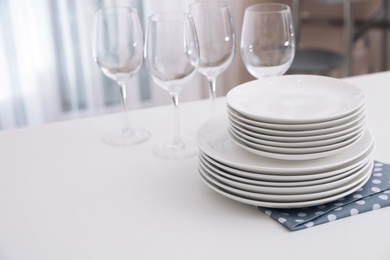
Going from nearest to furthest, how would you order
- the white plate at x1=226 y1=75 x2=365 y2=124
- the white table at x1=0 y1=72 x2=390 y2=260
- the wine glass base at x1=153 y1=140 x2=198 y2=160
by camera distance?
the white table at x1=0 y1=72 x2=390 y2=260 → the white plate at x1=226 y1=75 x2=365 y2=124 → the wine glass base at x1=153 y1=140 x2=198 y2=160

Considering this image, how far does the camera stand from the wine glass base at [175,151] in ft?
3.40

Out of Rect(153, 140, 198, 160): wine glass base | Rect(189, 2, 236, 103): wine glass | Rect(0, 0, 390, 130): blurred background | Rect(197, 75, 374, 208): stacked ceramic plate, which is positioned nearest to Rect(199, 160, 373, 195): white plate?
Rect(197, 75, 374, 208): stacked ceramic plate

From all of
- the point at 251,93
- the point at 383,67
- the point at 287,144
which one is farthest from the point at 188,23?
the point at 383,67

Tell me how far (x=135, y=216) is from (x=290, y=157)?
0.22m

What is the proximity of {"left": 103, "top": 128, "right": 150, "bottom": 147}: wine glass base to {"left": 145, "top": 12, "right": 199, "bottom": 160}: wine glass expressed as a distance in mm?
165

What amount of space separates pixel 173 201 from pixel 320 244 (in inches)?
8.9

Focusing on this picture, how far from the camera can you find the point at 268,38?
105cm

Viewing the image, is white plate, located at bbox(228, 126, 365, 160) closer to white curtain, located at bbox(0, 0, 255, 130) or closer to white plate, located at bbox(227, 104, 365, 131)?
white plate, located at bbox(227, 104, 365, 131)

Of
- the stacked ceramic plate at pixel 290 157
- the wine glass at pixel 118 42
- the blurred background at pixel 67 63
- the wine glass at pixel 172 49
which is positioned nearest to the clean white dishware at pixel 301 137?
the stacked ceramic plate at pixel 290 157

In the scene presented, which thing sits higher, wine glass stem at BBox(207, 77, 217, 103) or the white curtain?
wine glass stem at BBox(207, 77, 217, 103)

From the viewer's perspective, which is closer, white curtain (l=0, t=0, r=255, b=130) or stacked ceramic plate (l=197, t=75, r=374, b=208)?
stacked ceramic plate (l=197, t=75, r=374, b=208)

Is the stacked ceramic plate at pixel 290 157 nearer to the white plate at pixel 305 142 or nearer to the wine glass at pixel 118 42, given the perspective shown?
the white plate at pixel 305 142

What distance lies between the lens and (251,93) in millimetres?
998

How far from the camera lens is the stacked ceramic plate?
0.81m
